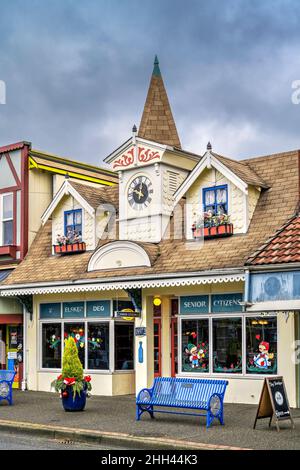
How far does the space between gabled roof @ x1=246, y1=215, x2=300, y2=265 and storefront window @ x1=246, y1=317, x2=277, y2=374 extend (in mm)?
3221

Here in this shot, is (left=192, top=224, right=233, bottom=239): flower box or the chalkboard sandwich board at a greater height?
(left=192, top=224, right=233, bottom=239): flower box

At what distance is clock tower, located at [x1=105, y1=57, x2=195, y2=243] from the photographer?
20.6 metres

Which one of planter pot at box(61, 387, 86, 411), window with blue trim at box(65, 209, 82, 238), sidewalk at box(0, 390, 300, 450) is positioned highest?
window with blue trim at box(65, 209, 82, 238)

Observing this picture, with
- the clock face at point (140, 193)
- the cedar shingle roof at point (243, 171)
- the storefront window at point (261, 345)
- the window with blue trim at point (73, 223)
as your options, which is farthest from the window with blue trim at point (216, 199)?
the window with blue trim at point (73, 223)

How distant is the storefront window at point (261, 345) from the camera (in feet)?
57.5

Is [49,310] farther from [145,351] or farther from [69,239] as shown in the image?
[145,351]

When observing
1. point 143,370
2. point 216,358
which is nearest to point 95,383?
point 143,370

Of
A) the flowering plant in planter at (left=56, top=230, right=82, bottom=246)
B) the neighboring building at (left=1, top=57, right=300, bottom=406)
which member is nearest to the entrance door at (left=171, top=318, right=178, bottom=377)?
the neighboring building at (left=1, top=57, right=300, bottom=406)

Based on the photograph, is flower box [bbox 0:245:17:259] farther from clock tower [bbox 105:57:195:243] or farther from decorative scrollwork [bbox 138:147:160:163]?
decorative scrollwork [bbox 138:147:160:163]

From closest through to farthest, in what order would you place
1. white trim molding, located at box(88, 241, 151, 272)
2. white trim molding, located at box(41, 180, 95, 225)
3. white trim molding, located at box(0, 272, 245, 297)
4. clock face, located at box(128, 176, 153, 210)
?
white trim molding, located at box(0, 272, 245, 297) → white trim molding, located at box(88, 241, 151, 272) → clock face, located at box(128, 176, 153, 210) → white trim molding, located at box(41, 180, 95, 225)

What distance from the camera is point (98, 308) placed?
21266mm

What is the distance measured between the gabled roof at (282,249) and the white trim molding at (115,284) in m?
2.20

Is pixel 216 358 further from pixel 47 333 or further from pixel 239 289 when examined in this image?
pixel 47 333

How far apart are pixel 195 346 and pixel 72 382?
409 centimetres
